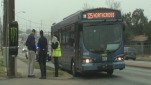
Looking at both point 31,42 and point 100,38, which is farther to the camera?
point 100,38

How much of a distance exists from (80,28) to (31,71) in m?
3.13

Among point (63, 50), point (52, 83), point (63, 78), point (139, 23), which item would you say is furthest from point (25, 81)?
point (139, 23)

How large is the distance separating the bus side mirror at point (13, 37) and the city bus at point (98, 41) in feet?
11.5

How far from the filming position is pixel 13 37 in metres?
19.0

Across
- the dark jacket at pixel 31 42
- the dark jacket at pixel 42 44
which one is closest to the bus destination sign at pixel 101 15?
the dark jacket at pixel 42 44

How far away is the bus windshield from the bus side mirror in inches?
145

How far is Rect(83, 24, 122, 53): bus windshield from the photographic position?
2144 centimetres

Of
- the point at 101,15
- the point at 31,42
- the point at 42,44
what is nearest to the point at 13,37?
the point at 31,42

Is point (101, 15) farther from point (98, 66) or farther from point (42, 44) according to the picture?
point (42, 44)

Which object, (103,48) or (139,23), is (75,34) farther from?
(139,23)

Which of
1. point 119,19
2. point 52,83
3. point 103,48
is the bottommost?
point 52,83

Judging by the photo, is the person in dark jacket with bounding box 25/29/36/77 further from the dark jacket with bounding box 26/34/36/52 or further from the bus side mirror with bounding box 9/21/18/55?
the bus side mirror with bounding box 9/21/18/55

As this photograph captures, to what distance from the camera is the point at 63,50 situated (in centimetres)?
2641

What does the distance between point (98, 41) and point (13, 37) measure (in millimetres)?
4322
